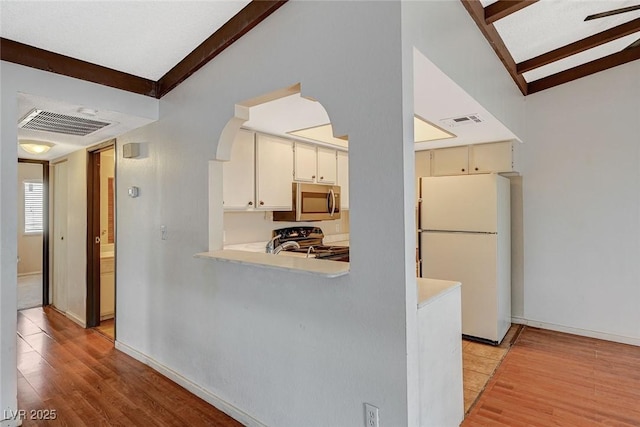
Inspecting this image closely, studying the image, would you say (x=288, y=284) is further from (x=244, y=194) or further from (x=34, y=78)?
(x=34, y=78)

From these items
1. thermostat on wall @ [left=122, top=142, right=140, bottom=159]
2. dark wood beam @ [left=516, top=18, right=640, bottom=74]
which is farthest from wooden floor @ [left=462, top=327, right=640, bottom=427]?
thermostat on wall @ [left=122, top=142, right=140, bottom=159]

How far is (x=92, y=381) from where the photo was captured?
2.77 m

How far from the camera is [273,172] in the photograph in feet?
11.1

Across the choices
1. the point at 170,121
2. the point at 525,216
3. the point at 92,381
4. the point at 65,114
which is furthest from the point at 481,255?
the point at 65,114

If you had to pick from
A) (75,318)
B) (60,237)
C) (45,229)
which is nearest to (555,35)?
(75,318)

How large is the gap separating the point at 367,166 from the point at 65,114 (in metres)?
2.57

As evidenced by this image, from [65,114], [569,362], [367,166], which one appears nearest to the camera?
[367,166]

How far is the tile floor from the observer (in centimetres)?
257

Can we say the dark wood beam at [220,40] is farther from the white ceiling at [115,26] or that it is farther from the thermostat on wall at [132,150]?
the thermostat on wall at [132,150]

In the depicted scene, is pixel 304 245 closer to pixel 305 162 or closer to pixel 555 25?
pixel 305 162

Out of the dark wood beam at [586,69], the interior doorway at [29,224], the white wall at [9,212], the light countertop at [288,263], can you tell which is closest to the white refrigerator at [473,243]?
the dark wood beam at [586,69]

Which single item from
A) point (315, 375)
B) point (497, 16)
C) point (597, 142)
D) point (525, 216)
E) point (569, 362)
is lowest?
point (569, 362)

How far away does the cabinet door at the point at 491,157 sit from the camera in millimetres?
3605

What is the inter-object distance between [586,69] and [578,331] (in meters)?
2.75
